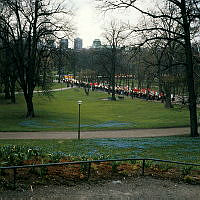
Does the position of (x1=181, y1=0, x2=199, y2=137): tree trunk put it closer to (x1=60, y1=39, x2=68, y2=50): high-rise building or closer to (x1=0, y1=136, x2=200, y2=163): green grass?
(x1=0, y1=136, x2=200, y2=163): green grass

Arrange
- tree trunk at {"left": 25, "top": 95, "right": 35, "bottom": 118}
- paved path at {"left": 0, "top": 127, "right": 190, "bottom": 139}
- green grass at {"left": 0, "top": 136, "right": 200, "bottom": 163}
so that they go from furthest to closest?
tree trunk at {"left": 25, "top": 95, "right": 35, "bottom": 118}
paved path at {"left": 0, "top": 127, "right": 190, "bottom": 139}
green grass at {"left": 0, "top": 136, "right": 200, "bottom": 163}

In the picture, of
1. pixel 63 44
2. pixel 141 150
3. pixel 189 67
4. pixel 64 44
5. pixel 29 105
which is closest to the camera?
pixel 141 150

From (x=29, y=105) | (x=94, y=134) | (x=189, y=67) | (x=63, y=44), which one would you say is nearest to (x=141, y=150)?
(x=189, y=67)

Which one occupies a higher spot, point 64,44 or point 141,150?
point 64,44

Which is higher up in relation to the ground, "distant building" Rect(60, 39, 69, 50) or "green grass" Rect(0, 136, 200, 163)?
"distant building" Rect(60, 39, 69, 50)

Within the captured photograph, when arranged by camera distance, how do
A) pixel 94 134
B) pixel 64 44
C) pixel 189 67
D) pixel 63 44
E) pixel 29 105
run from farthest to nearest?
pixel 29 105 → pixel 64 44 → pixel 63 44 → pixel 94 134 → pixel 189 67

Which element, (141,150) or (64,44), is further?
(64,44)

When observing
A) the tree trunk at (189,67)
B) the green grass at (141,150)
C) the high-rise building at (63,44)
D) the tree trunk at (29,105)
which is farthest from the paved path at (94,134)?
the high-rise building at (63,44)

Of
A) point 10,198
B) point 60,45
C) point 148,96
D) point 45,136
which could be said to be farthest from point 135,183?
point 148,96

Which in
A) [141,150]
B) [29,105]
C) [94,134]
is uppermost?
[29,105]

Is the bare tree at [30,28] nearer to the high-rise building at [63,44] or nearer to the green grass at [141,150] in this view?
the high-rise building at [63,44]

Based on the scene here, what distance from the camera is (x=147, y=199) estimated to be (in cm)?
699

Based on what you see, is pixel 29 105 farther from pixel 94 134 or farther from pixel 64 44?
pixel 94 134

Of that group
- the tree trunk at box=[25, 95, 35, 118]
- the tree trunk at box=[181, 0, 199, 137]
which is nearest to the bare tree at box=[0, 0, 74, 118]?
the tree trunk at box=[25, 95, 35, 118]
